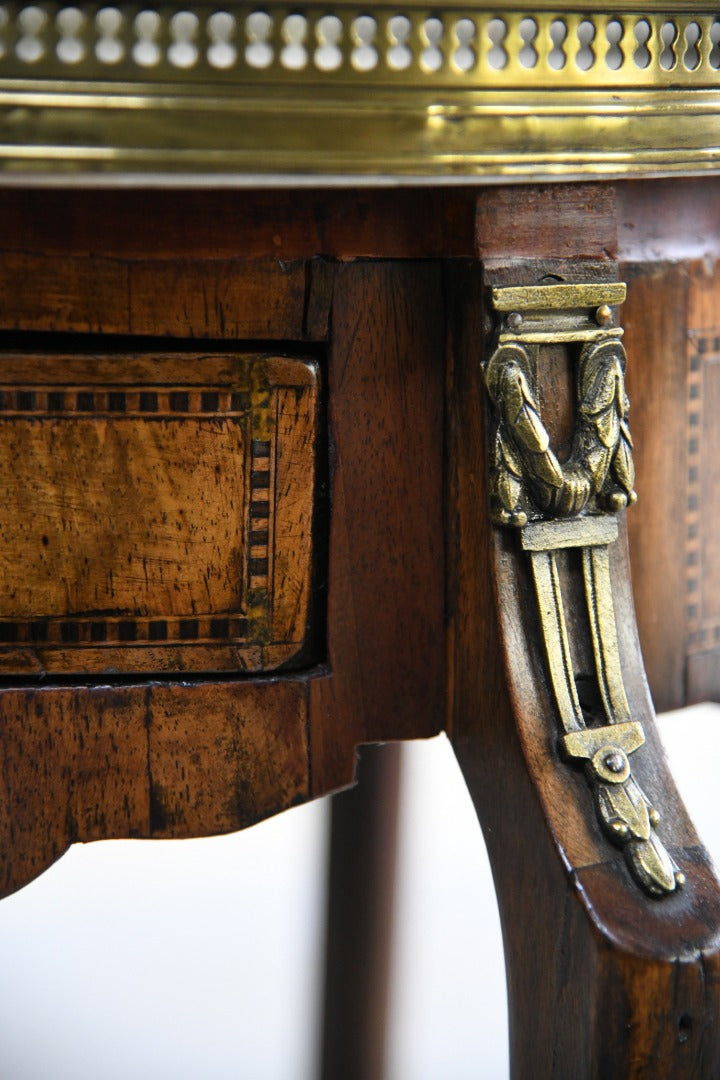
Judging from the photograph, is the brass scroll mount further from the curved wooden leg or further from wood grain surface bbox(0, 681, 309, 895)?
wood grain surface bbox(0, 681, 309, 895)

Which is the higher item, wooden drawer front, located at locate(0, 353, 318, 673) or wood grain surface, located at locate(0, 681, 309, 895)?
wooden drawer front, located at locate(0, 353, 318, 673)

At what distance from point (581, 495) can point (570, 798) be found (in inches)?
3.9

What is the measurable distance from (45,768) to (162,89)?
0.75ft

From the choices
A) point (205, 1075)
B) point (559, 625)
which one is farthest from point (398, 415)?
point (205, 1075)

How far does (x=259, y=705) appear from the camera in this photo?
1.68 feet

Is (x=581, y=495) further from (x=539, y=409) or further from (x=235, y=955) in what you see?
(x=235, y=955)

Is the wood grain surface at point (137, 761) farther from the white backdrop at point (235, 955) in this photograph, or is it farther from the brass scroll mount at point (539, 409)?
the white backdrop at point (235, 955)

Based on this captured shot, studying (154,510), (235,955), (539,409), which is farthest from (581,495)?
(235,955)

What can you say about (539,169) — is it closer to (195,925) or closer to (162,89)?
(162,89)

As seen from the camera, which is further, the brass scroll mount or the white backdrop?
the white backdrop

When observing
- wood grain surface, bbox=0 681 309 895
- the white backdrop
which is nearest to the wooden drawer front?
wood grain surface, bbox=0 681 309 895

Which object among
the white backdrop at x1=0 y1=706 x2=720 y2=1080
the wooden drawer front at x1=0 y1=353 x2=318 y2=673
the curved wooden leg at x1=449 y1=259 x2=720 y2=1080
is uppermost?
the wooden drawer front at x1=0 y1=353 x2=318 y2=673

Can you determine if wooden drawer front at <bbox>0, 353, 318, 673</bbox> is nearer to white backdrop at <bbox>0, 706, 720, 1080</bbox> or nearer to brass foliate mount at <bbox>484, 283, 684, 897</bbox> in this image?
brass foliate mount at <bbox>484, 283, 684, 897</bbox>

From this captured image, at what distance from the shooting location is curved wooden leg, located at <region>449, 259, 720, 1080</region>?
1.55ft
